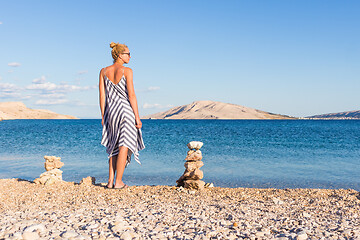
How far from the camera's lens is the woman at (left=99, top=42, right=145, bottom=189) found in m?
7.11

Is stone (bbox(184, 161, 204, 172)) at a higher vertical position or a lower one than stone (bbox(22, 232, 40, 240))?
higher

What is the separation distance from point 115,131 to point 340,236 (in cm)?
497

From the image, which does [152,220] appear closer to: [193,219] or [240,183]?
[193,219]

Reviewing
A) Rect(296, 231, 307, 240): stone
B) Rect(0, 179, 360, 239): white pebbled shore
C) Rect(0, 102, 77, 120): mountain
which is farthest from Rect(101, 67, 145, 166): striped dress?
Rect(0, 102, 77, 120): mountain

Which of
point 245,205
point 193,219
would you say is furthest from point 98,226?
point 245,205

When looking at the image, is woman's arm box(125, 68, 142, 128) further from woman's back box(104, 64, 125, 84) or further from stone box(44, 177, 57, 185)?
stone box(44, 177, 57, 185)

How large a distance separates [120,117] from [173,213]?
2800 millimetres

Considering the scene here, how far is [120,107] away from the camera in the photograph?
7133 mm

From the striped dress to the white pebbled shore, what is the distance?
1.12m

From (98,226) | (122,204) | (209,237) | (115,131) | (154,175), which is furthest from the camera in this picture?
(154,175)

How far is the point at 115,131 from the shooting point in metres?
7.23

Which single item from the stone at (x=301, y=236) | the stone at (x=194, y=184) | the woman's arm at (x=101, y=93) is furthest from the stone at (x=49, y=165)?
the stone at (x=301, y=236)

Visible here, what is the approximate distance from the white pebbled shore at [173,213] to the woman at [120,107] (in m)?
0.98

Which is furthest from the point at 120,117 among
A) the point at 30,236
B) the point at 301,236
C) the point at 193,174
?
the point at 301,236
